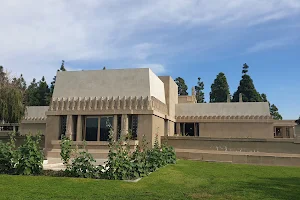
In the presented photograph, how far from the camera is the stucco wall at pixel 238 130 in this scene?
26.6 meters

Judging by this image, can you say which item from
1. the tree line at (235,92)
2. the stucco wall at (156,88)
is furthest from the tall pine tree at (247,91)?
the stucco wall at (156,88)

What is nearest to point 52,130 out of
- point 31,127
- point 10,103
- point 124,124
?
point 124,124

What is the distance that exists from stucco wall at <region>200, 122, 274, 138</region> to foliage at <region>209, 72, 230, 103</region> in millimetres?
33607

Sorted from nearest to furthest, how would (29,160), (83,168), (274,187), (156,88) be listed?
(274,187), (83,168), (29,160), (156,88)

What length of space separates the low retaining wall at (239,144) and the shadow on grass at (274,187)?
9906 millimetres

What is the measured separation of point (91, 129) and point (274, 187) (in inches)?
553

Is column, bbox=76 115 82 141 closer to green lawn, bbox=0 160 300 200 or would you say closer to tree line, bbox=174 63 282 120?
green lawn, bbox=0 160 300 200

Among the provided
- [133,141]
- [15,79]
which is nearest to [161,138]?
[133,141]

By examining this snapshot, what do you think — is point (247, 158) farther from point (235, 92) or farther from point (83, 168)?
point (235, 92)

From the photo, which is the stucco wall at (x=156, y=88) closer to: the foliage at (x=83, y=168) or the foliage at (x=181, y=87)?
the foliage at (x=83, y=168)

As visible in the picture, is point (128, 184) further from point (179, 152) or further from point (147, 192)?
point (179, 152)

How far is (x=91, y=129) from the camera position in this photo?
784 inches

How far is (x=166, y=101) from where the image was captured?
2514 centimetres

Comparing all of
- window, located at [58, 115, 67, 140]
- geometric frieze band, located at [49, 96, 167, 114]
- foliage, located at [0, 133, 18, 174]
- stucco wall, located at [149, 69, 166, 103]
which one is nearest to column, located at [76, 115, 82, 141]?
geometric frieze band, located at [49, 96, 167, 114]
